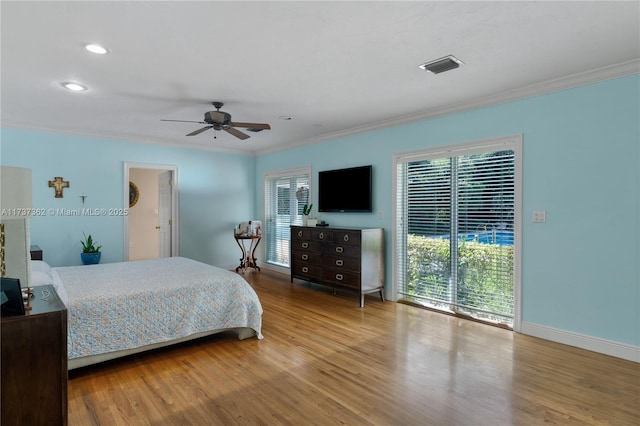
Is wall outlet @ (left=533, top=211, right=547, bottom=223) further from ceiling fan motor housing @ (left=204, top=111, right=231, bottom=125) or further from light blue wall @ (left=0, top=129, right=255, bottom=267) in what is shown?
light blue wall @ (left=0, top=129, right=255, bottom=267)

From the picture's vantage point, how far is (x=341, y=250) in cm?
471

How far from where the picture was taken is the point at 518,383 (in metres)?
2.47

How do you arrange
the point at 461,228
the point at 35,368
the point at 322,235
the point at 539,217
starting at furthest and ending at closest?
1. the point at 322,235
2. the point at 461,228
3. the point at 539,217
4. the point at 35,368

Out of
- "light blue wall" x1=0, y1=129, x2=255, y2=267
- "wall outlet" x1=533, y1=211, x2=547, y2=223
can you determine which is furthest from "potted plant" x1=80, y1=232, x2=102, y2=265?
"wall outlet" x1=533, y1=211, x2=547, y2=223

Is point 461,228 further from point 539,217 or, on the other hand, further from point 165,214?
point 165,214

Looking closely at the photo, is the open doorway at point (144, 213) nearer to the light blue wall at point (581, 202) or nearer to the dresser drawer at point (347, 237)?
the dresser drawer at point (347, 237)

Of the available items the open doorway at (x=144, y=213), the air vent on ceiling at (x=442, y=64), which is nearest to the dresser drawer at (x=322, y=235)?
the air vent on ceiling at (x=442, y=64)

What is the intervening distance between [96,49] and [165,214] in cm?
438

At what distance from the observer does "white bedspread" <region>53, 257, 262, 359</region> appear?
102 inches

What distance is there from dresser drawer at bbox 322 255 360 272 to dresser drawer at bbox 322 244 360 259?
43 mm

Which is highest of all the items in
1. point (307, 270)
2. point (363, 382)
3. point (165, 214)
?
point (165, 214)

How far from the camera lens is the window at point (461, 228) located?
363 centimetres

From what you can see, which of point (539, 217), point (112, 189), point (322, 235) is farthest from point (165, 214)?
point (539, 217)

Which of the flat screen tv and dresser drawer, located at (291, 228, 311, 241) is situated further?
dresser drawer, located at (291, 228, 311, 241)
